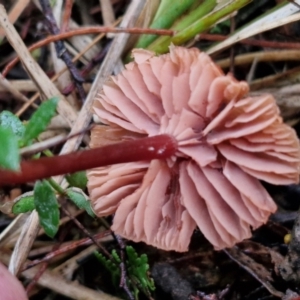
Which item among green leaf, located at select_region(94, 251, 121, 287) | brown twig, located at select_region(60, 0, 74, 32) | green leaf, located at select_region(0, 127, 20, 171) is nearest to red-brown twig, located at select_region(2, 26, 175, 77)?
brown twig, located at select_region(60, 0, 74, 32)

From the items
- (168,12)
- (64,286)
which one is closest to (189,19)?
(168,12)

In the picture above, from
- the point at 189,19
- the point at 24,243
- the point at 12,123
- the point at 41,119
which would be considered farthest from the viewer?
the point at 189,19

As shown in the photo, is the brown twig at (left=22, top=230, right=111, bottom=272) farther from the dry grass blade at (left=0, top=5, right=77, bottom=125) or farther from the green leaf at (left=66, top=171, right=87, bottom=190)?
the dry grass blade at (left=0, top=5, right=77, bottom=125)

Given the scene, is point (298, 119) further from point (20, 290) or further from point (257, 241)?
point (20, 290)

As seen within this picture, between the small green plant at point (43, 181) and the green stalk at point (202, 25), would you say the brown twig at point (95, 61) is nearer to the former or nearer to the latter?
the green stalk at point (202, 25)

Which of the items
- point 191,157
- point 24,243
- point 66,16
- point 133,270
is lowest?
point 133,270

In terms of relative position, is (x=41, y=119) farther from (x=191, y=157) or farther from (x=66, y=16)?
(x=66, y=16)
